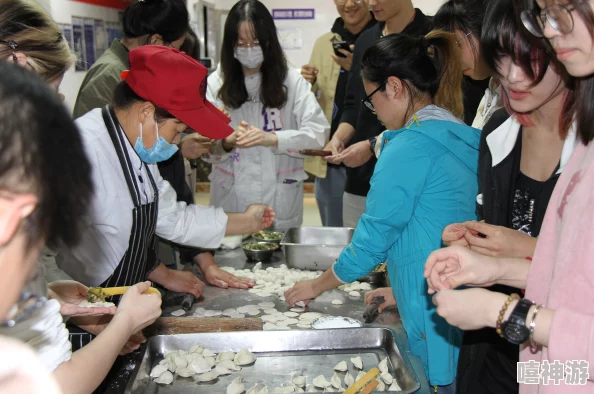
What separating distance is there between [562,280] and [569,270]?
1.1 inches

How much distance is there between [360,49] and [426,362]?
2.11m

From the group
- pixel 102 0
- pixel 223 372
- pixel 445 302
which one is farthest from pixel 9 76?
pixel 102 0

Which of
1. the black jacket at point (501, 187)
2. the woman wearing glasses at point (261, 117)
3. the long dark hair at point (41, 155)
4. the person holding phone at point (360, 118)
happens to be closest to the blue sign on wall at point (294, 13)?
the person holding phone at point (360, 118)

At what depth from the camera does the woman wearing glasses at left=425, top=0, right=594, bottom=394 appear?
1.01 meters

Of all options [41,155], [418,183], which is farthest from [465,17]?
[41,155]

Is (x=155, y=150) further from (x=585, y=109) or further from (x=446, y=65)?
(x=585, y=109)

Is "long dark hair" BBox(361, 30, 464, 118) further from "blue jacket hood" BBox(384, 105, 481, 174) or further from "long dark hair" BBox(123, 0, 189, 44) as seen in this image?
"long dark hair" BBox(123, 0, 189, 44)

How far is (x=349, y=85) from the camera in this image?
3.52 metres

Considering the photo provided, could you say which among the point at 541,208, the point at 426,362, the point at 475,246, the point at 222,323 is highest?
the point at 541,208

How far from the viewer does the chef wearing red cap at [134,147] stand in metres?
1.91

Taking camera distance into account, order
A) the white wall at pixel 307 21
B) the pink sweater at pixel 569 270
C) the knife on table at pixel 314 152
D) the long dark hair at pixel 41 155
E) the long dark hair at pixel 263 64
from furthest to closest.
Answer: the white wall at pixel 307 21 → the long dark hair at pixel 263 64 → the knife on table at pixel 314 152 → the pink sweater at pixel 569 270 → the long dark hair at pixel 41 155

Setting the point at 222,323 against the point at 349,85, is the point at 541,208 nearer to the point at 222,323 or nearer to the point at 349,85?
the point at 222,323

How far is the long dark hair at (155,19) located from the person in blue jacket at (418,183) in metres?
1.17

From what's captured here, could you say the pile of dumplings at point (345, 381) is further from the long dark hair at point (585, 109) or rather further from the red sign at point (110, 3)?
the red sign at point (110, 3)
